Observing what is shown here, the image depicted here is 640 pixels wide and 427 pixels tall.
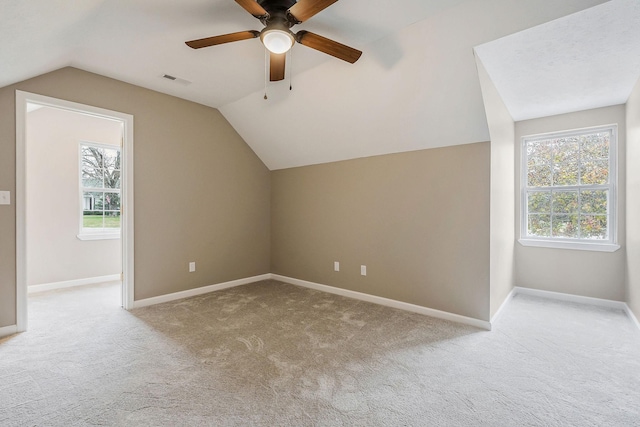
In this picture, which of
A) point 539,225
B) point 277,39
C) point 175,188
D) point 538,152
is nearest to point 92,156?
point 175,188

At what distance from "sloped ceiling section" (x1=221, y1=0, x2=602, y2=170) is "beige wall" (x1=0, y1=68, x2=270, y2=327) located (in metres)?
0.51

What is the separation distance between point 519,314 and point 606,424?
5.87ft

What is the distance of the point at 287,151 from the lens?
4293 mm

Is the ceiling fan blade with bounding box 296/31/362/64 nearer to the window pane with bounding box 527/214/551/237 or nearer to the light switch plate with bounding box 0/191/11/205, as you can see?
the light switch plate with bounding box 0/191/11/205

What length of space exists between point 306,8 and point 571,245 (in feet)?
13.5

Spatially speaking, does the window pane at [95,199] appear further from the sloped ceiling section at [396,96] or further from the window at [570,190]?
the window at [570,190]

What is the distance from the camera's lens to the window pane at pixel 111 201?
15.8 ft

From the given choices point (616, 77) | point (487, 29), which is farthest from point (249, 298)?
point (616, 77)

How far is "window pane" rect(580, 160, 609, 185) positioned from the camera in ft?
11.8

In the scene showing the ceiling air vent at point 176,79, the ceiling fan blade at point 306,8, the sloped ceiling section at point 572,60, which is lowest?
the ceiling fan blade at point 306,8


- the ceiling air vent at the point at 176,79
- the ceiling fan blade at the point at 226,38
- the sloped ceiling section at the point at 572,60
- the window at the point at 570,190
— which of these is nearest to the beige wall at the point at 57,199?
the ceiling air vent at the point at 176,79

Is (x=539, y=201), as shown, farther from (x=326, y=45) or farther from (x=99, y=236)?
(x=99, y=236)

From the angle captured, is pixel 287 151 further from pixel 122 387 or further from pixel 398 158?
pixel 122 387

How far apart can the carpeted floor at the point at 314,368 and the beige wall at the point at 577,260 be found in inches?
16.4
